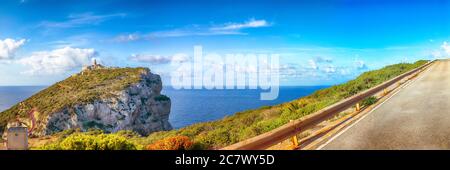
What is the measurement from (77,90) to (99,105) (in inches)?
692

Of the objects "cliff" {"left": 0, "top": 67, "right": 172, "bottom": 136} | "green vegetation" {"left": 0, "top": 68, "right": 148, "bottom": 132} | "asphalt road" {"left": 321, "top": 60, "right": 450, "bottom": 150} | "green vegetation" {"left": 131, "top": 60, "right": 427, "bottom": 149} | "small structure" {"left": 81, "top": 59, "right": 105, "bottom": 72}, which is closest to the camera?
"asphalt road" {"left": 321, "top": 60, "right": 450, "bottom": 150}

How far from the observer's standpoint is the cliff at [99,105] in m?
103

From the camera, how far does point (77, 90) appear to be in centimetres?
12900

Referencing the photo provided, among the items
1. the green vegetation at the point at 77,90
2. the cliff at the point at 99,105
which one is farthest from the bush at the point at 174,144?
the green vegetation at the point at 77,90

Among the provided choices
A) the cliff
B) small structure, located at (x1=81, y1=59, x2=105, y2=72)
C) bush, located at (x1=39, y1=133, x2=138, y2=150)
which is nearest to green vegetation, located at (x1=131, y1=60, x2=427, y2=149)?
bush, located at (x1=39, y1=133, x2=138, y2=150)

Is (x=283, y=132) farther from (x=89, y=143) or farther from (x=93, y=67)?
(x=93, y=67)

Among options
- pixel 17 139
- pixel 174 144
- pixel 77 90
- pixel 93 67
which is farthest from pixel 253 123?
pixel 93 67

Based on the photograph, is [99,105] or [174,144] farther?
[99,105]

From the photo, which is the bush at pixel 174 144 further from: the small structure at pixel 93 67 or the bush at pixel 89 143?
the small structure at pixel 93 67

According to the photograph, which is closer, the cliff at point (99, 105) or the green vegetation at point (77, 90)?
the cliff at point (99, 105)

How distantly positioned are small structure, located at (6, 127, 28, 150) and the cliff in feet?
310

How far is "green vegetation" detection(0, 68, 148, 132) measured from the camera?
108 m

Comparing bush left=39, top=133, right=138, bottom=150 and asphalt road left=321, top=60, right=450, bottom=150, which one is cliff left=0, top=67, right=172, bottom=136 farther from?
asphalt road left=321, top=60, right=450, bottom=150
